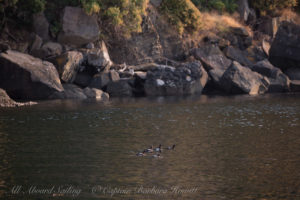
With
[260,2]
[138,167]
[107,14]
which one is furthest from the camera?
[260,2]

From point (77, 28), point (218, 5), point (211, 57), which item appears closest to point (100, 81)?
point (77, 28)

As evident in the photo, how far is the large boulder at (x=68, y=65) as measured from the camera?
34594 mm

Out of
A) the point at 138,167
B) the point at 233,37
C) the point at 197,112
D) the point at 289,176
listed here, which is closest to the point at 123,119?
the point at 197,112

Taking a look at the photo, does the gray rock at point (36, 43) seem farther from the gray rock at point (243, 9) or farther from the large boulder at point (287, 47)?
the gray rock at point (243, 9)

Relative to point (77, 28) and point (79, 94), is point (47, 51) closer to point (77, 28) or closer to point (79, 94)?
point (77, 28)

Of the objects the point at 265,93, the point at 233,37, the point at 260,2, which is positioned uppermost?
the point at 260,2

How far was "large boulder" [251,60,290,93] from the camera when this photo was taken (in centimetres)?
3931

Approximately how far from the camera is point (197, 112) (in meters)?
24.2

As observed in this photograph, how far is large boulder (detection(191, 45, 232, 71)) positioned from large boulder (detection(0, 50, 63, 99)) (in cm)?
1476

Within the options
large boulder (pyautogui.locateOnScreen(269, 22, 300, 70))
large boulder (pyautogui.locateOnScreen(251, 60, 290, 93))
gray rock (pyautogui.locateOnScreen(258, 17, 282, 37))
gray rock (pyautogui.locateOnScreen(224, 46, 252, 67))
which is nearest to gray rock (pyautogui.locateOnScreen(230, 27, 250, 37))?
gray rock (pyautogui.locateOnScreen(224, 46, 252, 67))

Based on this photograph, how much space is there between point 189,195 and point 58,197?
93.4 inches

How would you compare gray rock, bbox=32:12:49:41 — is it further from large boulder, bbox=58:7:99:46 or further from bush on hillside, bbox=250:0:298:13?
bush on hillside, bbox=250:0:298:13

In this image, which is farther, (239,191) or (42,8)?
(42,8)

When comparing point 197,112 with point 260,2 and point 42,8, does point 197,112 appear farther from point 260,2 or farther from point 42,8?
point 260,2
